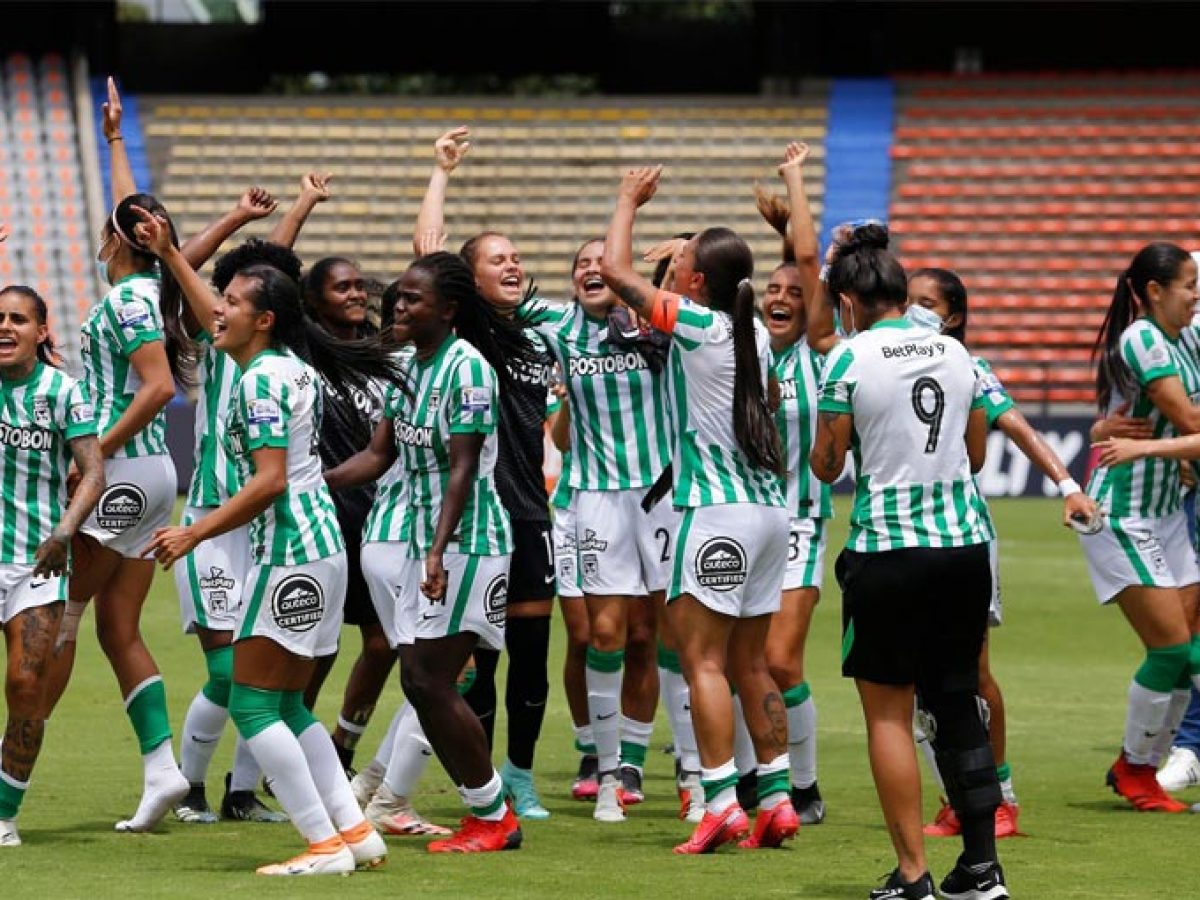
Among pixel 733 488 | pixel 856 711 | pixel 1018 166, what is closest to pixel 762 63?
pixel 1018 166

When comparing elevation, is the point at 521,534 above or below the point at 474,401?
below

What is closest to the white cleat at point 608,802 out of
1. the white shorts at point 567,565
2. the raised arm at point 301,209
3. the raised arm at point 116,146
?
the white shorts at point 567,565

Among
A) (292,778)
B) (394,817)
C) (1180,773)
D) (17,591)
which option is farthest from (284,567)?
(1180,773)

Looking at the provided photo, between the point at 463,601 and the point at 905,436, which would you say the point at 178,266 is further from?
the point at 905,436

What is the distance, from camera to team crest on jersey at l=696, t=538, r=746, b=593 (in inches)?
289

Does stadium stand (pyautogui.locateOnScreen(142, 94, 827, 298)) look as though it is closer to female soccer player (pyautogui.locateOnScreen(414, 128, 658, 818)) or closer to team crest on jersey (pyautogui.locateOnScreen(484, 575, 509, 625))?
female soccer player (pyautogui.locateOnScreen(414, 128, 658, 818))

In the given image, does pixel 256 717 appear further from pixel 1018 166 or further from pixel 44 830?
pixel 1018 166

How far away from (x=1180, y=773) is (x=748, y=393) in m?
3.40

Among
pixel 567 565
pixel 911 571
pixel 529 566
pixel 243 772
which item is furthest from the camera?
pixel 567 565

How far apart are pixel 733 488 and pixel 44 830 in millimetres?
2869

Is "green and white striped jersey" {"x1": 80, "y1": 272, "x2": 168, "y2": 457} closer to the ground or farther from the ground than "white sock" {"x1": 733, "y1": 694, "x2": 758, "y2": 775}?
farther from the ground

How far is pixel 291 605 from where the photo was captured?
682 cm

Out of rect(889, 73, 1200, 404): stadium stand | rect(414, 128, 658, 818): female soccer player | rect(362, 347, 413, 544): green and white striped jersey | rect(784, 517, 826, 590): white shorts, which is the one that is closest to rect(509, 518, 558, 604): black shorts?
rect(414, 128, 658, 818): female soccer player

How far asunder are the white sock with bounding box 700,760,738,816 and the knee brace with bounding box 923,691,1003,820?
984 millimetres
